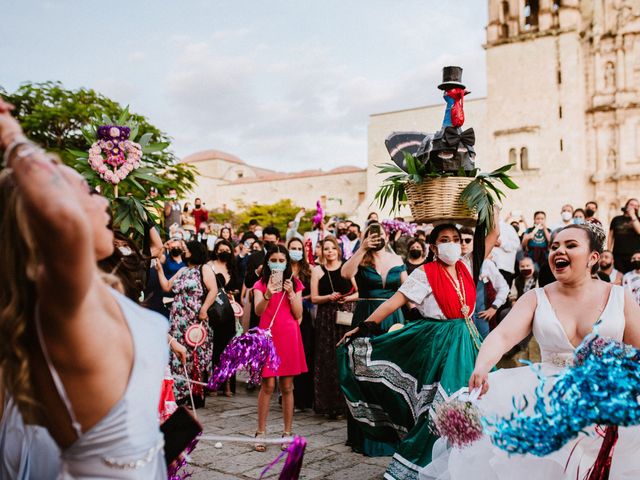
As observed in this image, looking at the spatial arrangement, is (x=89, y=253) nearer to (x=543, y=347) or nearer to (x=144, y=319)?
(x=144, y=319)

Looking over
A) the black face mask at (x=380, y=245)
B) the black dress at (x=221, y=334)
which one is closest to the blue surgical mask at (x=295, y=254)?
the black face mask at (x=380, y=245)

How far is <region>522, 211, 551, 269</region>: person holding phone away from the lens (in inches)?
517

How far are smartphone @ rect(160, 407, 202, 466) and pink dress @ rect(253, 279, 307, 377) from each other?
420 centimetres

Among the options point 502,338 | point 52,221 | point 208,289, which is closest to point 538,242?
point 208,289

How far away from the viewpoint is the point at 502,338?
3.90 m

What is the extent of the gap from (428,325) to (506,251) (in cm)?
729

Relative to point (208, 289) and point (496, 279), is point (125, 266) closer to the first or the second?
point (208, 289)

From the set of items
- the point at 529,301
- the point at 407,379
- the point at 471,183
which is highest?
the point at 471,183

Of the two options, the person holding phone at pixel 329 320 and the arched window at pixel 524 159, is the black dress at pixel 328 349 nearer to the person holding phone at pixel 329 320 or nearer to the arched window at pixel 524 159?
the person holding phone at pixel 329 320

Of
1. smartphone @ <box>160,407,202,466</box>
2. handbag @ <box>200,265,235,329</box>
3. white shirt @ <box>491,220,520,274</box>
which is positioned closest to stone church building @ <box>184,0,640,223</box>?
white shirt @ <box>491,220,520,274</box>

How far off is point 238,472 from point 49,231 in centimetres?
461

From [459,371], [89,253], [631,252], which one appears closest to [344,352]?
[459,371]

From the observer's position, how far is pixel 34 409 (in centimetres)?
174

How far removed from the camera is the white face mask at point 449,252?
551 cm
